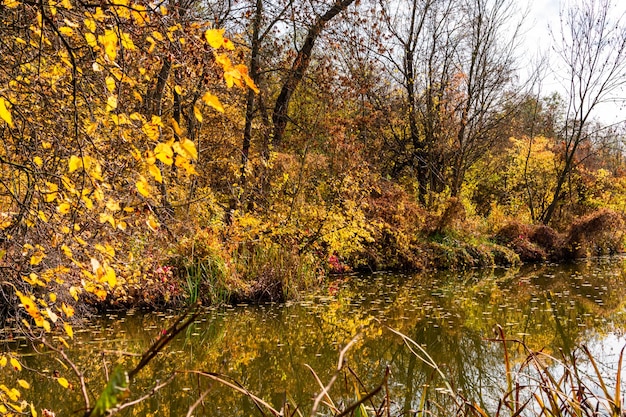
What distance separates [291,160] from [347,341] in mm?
4889

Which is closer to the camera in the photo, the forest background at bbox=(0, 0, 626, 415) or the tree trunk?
the forest background at bbox=(0, 0, 626, 415)

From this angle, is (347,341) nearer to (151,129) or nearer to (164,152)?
(151,129)

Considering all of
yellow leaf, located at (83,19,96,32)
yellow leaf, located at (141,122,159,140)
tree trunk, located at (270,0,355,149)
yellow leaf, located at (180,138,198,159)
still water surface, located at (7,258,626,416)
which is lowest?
still water surface, located at (7,258,626,416)

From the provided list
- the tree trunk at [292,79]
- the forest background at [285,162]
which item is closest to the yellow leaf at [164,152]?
the forest background at [285,162]

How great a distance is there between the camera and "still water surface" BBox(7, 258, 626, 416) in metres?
5.14

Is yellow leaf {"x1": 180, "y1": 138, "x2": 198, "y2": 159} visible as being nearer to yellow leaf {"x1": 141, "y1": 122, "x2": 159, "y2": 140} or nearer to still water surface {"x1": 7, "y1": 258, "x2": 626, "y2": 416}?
yellow leaf {"x1": 141, "y1": 122, "x2": 159, "y2": 140}

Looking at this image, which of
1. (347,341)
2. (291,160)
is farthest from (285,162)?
(347,341)

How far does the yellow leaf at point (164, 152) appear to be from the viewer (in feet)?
5.35

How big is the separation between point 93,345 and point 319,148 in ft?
27.4

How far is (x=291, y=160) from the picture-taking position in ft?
37.2

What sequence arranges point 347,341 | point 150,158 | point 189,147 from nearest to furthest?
point 189,147, point 150,158, point 347,341

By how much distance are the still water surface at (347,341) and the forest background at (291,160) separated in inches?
27.3

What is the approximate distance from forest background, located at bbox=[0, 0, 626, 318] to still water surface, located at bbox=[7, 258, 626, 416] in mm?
694

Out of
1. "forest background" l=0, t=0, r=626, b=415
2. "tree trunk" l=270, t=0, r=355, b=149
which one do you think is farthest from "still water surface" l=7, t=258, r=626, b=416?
"tree trunk" l=270, t=0, r=355, b=149
